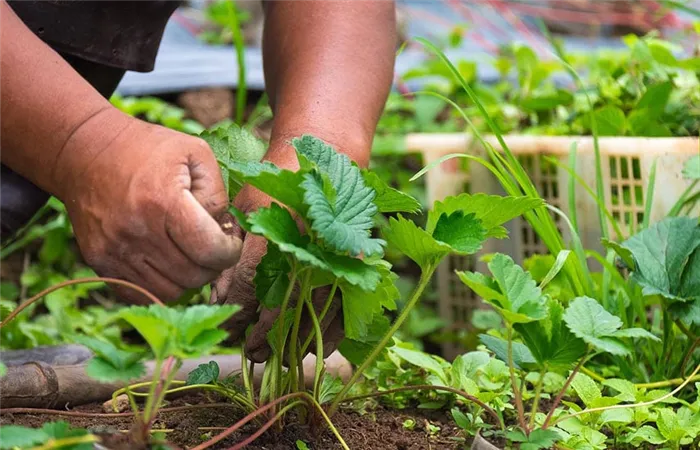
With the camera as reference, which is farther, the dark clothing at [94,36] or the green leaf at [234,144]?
the dark clothing at [94,36]

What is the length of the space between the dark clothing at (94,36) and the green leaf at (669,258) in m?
0.79

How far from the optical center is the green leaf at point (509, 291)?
0.83 metres

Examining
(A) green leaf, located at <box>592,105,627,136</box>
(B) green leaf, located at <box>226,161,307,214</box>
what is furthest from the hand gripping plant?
(A) green leaf, located at <box>592,105,627,136</box>

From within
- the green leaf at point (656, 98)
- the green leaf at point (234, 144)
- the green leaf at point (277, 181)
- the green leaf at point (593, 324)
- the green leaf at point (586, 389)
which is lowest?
the green leaf at point (586, 389)

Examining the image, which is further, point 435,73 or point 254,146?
point 435,73

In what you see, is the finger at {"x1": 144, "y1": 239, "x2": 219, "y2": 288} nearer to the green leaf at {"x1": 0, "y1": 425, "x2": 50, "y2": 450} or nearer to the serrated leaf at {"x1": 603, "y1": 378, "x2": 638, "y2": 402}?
the green leaf at {"x1": 0, "y1": 425, "x2": 50, "y2": 450}

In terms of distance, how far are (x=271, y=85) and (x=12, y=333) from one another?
68 centimetres

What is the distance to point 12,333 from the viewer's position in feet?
5.31

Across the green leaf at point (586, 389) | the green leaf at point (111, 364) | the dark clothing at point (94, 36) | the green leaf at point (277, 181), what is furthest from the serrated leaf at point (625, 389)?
the dark clothing at point (94, 36)

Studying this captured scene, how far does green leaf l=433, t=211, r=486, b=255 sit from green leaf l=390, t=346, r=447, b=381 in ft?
1.00

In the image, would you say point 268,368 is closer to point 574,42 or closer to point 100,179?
point 100,179

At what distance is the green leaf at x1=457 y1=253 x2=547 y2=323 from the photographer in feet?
2.73

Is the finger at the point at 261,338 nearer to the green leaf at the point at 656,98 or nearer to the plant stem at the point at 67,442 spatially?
the plant stem at the point at 67,442

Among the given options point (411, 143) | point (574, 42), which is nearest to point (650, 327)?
point (411, 143)
